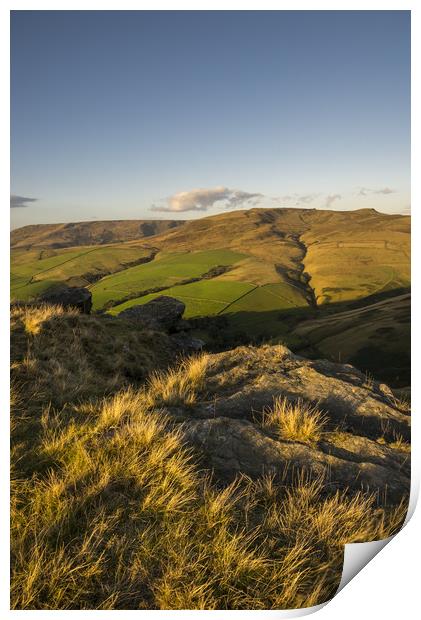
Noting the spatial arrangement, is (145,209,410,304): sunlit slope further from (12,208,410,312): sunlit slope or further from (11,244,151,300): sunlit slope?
(11,244,151,300): sunlit slope

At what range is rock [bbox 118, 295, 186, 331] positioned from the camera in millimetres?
12109

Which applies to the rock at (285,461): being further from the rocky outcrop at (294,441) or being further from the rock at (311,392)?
the rock at (311,392)

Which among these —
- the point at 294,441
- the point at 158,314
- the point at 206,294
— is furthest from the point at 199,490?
the point at 158,314

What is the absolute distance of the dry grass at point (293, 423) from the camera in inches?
143

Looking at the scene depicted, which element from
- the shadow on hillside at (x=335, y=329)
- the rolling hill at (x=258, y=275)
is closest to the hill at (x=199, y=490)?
the shadow on hillside at (x=335, y=329)

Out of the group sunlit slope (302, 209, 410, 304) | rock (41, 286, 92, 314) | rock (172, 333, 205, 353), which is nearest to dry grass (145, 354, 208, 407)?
sunlit slope (302, 209, 410, 304)

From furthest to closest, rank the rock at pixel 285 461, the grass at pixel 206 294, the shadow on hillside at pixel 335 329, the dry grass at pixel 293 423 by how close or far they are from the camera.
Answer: the grass at pixel 206 294 < the shadow on hillside at pixel 335 329 < the dry grass at pixel 293 423 < the rock at pixel 285 461

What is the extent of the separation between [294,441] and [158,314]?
9697mm

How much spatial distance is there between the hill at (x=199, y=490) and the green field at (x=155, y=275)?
288 centimetres

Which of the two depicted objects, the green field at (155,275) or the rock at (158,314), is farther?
the rock at (158,314)

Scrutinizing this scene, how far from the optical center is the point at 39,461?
3303mm

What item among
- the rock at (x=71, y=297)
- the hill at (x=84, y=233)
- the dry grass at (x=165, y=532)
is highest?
the hill at (x=84, y=233)

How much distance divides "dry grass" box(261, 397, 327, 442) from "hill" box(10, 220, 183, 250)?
149 inches

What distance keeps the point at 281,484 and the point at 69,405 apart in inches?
104
